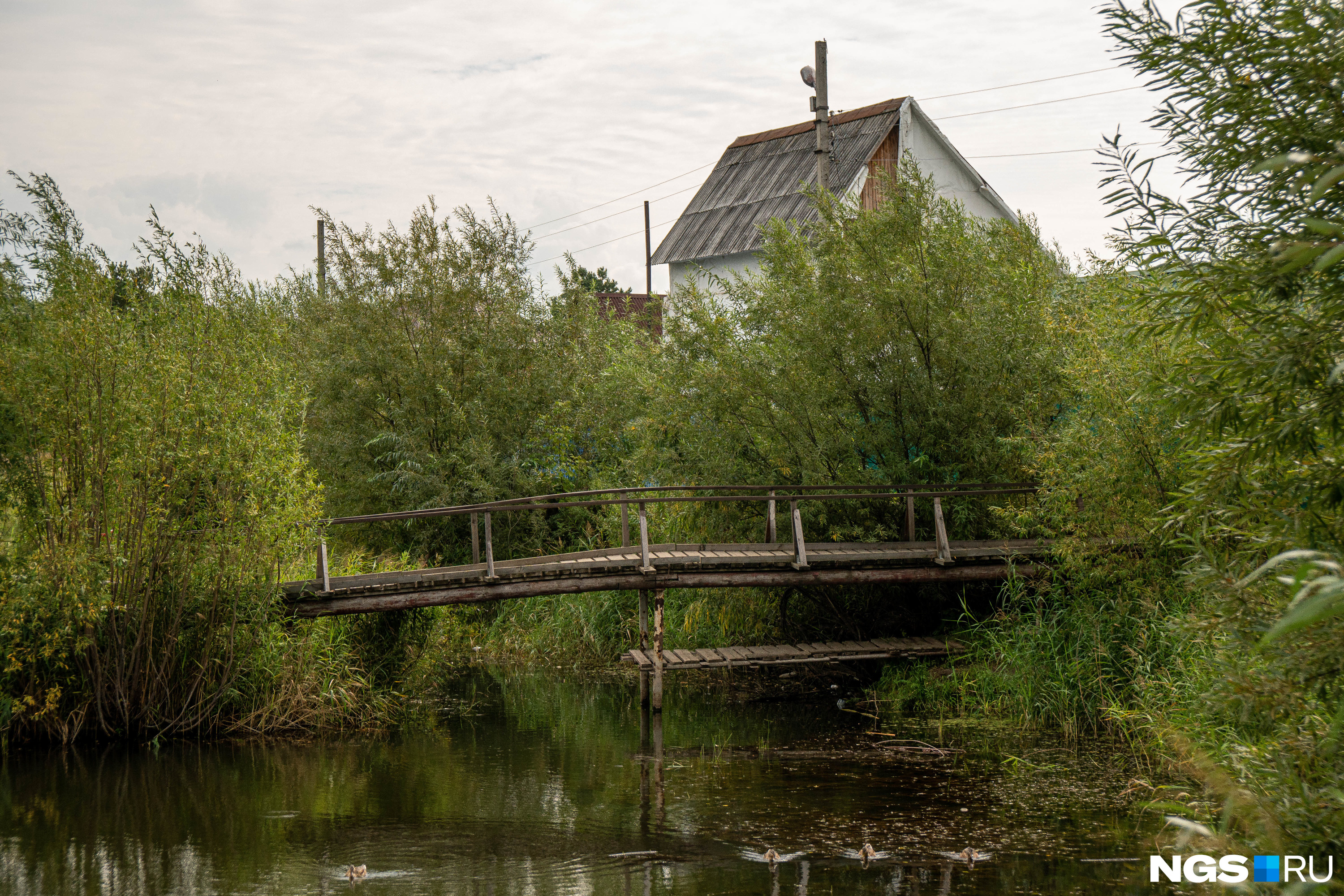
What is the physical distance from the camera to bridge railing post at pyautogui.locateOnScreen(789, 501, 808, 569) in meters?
12.5

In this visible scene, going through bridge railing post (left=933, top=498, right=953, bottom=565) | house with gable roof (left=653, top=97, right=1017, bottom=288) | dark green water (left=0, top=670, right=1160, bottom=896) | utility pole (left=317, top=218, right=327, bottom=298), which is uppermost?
house with gable roof (left=653, top=97, right=1017, bottom=288)

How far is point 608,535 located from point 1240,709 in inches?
510

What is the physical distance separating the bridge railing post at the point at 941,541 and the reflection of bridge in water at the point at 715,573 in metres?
0.01

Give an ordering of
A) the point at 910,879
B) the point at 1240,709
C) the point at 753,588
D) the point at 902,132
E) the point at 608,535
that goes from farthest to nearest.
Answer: the point at 902,132 → the point at 608,535 → the point at 753,588 → the point at 910,879 → the point at 1240,709

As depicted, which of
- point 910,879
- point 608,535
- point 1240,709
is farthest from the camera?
point 608,535

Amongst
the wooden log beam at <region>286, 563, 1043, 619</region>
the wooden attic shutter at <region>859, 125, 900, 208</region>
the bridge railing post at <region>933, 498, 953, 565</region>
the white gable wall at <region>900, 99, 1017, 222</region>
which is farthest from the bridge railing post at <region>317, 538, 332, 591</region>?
the white gable wall at <region>900, 99, 1017, 222</region>

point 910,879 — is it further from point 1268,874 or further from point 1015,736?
point 1015,736

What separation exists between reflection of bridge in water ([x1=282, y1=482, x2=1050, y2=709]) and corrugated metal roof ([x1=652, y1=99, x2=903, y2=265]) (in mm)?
12918

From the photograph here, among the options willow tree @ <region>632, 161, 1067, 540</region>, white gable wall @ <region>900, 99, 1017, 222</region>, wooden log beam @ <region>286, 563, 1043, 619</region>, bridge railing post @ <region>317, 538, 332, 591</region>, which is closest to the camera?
bridge railing post @ <region>317, 538, 332, 591</region>

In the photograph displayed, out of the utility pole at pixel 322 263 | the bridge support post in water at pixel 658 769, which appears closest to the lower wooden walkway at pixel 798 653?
the bridge support post in water at pixel 658 769

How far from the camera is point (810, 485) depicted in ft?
41.5

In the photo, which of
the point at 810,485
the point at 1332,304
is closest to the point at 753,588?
the point at 810,485

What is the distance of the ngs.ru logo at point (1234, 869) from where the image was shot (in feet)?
13.9

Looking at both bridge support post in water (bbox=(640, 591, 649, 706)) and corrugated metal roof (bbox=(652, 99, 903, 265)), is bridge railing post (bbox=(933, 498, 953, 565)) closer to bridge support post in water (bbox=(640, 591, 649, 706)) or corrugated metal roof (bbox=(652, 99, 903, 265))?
bridge support post in water (bbox=(640, 591, 649, 706))
